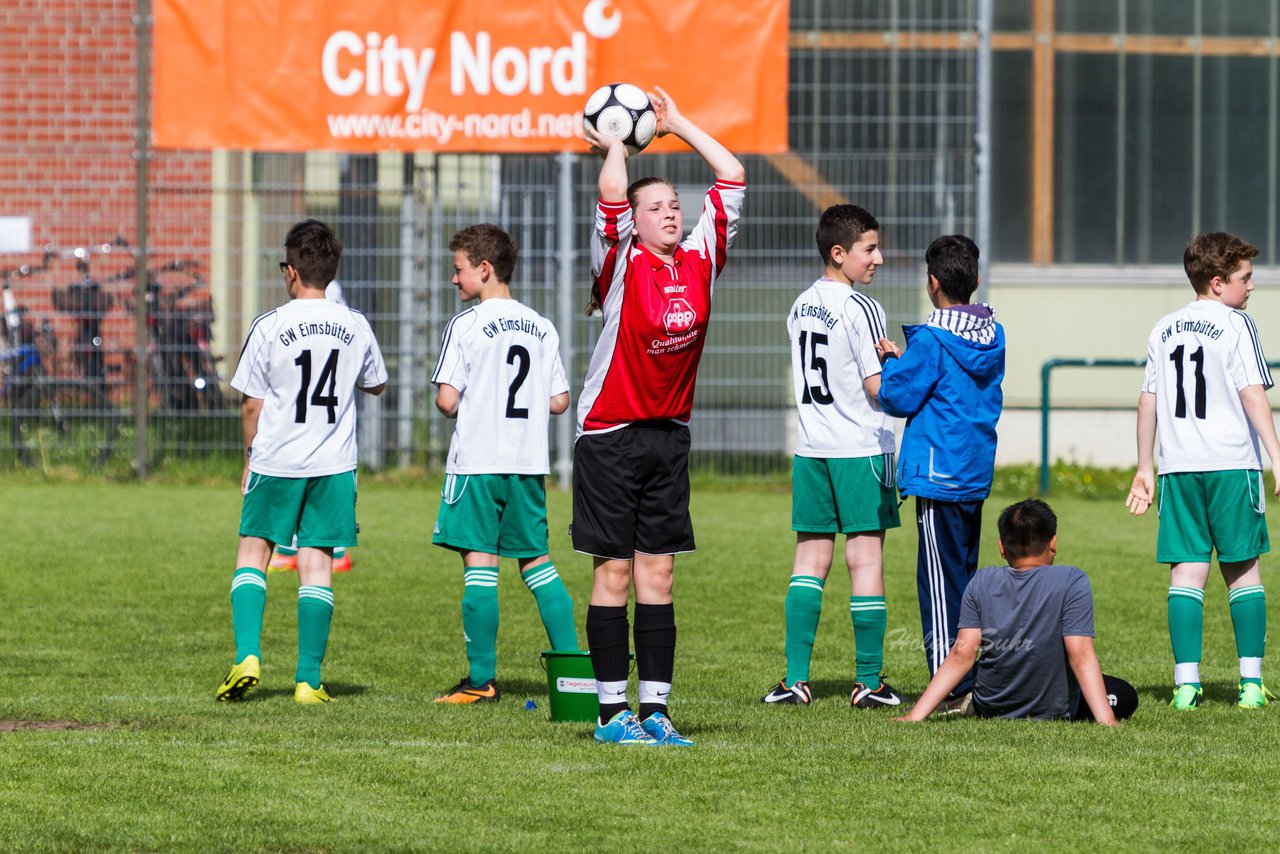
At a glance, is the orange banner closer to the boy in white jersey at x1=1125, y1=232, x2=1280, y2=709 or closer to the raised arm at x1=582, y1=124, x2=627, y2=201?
Result: the boy in white jersey at x1=1125, y1=232, x2=1280, y2=709

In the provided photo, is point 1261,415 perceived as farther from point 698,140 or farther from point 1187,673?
point 698,140

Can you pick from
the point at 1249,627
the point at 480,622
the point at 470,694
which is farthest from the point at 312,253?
the point at 1249,627

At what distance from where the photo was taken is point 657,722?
596cm

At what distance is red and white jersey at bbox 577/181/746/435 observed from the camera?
19.0 feet

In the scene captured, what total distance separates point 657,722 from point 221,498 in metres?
10.3

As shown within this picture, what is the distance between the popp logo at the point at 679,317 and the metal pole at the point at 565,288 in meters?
10.3

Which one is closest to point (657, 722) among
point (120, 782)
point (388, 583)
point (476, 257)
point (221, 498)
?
point (120, 782)

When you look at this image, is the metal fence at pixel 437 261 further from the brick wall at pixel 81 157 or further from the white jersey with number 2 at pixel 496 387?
the white jersey with number 2 at pixel 496 387

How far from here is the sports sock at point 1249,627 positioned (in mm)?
7051

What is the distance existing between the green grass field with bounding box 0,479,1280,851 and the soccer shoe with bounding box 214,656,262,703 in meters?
0.10

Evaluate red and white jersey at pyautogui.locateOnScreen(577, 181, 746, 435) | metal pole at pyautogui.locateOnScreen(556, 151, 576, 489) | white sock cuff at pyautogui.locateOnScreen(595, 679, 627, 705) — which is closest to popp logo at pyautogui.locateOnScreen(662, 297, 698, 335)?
red and white jersey at pyautogui.locateOnScreen(577, 181, 746, 435)

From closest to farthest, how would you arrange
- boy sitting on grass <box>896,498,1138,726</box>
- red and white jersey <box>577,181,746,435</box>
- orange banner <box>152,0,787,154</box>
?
red and white jersey <box>577,181,746,435</box> < boy sitting on grass <box>896,498,1138,726</box> < orange banner <box>152,0,787,154</box>

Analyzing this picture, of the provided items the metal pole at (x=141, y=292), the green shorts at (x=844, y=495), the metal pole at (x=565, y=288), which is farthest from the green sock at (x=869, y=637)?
the metal pole at (x=141, y=292)

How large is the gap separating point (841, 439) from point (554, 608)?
1.30 metres
